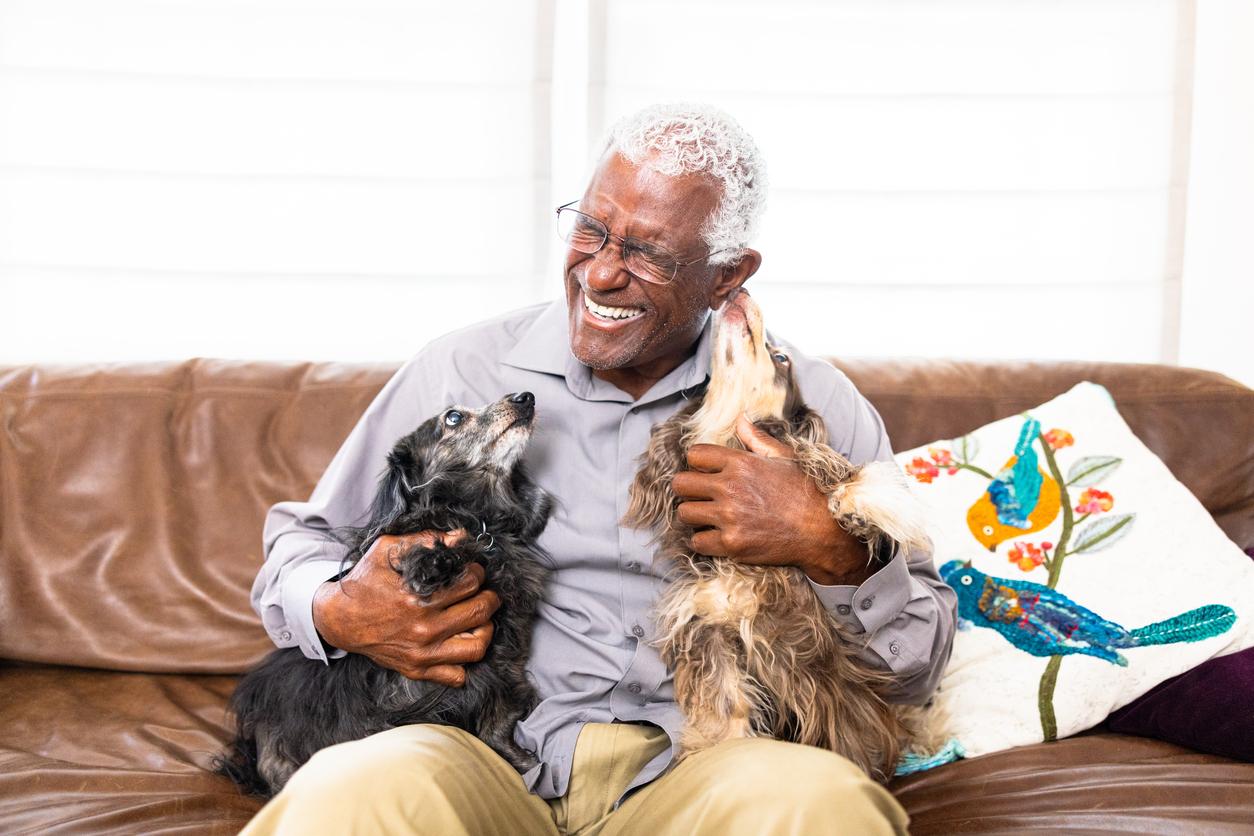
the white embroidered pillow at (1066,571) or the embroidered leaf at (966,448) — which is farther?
the embroidered leaf at (966,448)

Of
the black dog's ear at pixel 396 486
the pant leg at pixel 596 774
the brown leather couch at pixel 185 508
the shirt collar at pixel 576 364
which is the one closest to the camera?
the pant leg at pixel 596 774

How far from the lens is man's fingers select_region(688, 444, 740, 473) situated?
1778 mm

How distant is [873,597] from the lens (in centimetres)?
183

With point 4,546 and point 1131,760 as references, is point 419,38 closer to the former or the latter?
point 4,546

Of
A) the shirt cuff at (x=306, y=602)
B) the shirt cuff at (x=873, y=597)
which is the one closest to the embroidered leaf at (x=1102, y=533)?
the shirt cuff at (x=873, y=597)

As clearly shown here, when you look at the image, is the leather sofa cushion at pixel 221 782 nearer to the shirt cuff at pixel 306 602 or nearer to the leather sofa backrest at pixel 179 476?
the leather sofa backrest at pixel 179 476

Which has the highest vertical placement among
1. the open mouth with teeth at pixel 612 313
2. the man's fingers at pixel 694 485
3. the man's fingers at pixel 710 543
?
the open mouth with teeth at pixel 612 313

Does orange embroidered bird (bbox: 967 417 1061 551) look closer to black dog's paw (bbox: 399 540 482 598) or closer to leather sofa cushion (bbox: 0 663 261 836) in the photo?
black dog's paw (bbox: 399 540 482 598)

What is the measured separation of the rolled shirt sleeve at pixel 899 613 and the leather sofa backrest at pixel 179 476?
28.7 inches

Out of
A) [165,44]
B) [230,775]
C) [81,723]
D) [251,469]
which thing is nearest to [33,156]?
[165,44]

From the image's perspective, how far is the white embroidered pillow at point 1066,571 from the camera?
2.25 metres

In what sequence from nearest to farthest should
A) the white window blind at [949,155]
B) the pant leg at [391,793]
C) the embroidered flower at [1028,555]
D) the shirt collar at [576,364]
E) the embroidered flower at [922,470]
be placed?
1. the pant leg at [391,793]
2. the shirt collar at [576,364]
3. the embroidered flower at [1028,555]
4. the embroidered flower at [922,470]
5. the white window blind at [949,155]

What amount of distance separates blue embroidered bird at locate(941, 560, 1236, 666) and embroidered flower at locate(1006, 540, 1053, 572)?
1.8 inches

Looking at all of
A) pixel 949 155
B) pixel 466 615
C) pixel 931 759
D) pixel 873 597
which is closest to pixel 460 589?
pixel 466 615
